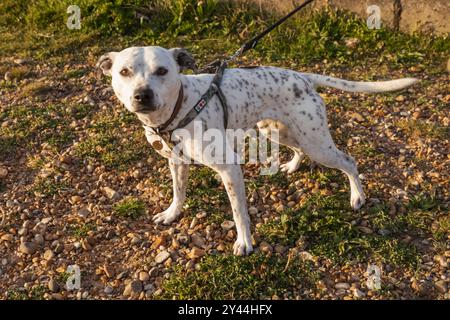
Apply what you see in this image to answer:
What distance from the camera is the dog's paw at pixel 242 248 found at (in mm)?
4473

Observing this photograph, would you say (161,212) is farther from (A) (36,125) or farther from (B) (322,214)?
(A) (36,125)

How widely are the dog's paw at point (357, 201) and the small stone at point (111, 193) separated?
2469 mm

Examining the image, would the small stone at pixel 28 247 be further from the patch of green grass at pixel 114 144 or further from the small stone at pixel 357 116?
the small stone at pixel 357 116

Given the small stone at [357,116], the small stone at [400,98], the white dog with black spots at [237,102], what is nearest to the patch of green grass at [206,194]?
the white dog with black spots at [237,102]

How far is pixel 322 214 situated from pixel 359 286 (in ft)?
2.83

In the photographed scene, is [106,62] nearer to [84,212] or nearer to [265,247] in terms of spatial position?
[84,212]

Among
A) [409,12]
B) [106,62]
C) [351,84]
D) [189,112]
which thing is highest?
[106,62]

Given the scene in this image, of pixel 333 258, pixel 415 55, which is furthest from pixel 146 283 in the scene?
pixel 415 55

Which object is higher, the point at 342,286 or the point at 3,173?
the point at 342,286

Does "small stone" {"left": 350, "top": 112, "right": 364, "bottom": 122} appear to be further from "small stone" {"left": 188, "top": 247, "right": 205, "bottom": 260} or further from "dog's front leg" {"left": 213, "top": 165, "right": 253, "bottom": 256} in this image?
"small stone" {"left": 188, "top": 247, "right": 205, "bottom": 260}

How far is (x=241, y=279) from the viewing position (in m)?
4.22

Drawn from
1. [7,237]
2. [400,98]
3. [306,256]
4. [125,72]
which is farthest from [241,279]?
[400,98]

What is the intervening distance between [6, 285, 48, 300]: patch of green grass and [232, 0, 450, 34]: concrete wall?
5.70m

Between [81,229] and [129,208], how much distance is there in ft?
1.71
